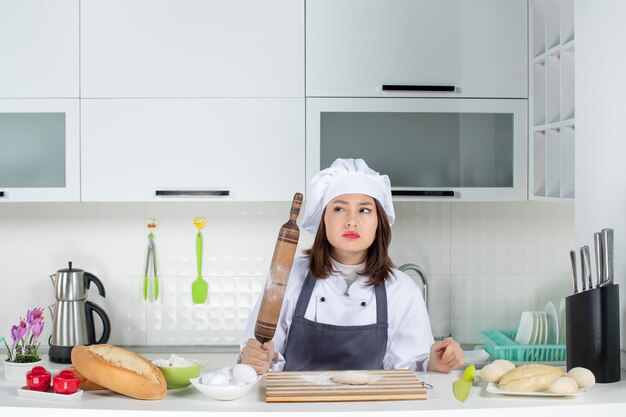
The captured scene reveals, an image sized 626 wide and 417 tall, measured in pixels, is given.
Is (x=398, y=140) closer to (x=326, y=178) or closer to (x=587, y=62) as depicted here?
(x=326, y=178)

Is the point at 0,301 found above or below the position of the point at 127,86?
below

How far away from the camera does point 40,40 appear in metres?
2.38

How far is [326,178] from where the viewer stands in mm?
1989

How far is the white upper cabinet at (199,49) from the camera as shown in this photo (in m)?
2.39

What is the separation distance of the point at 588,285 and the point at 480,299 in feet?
4.16

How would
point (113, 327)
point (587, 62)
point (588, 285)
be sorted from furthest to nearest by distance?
point (113, 327)
point (587, 62)
point (588, 285)

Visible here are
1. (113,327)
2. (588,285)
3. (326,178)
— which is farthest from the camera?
(113,327)

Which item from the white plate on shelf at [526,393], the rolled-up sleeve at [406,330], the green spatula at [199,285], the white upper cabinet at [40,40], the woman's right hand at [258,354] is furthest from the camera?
the green spatula at [199,285]

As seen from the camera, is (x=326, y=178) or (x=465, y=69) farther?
(x=465, y=69)

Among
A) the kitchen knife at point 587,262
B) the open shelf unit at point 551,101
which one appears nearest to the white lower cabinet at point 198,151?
the open shelf unit at point 551,101

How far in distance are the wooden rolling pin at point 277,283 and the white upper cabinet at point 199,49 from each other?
911 millimetres

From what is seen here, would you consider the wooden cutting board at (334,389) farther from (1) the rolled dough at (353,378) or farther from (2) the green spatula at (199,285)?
(2) the green spatula at (199,285)

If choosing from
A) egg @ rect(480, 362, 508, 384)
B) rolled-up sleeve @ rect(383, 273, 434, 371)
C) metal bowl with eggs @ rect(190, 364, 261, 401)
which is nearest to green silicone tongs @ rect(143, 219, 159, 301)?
rolled-up sleeve @ rect(383, 273, 434, 371)

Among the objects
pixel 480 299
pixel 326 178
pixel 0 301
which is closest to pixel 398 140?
pixel 326 178
